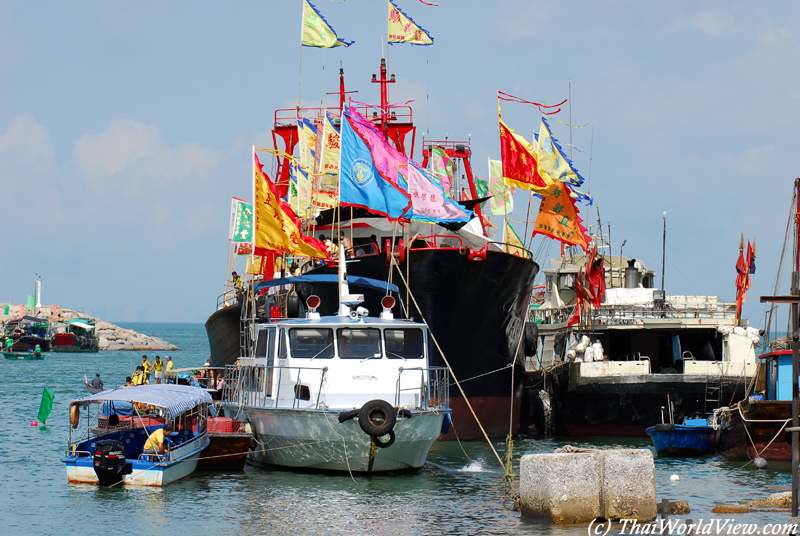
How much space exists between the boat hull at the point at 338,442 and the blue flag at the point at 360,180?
221 inches

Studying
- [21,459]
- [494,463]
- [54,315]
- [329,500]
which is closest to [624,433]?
[494,463]

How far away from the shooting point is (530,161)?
2911 cm

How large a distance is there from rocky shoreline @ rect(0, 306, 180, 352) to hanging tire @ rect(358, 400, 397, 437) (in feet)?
414

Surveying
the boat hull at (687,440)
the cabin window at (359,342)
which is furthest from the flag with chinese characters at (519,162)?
the cabin window at (359,342)

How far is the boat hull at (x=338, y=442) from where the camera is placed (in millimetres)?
20266

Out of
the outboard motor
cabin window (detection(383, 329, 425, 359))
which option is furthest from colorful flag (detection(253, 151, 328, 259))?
the outboard motor

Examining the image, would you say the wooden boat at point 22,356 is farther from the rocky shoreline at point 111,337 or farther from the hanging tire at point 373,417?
the hanging tire at point 373,417

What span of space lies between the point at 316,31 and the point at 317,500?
58.2ft

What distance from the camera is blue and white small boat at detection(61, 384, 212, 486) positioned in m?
19.6

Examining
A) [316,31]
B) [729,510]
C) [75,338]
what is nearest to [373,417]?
[729,510]

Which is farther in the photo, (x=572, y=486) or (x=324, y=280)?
(x=324, y=280)

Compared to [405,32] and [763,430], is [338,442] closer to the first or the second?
[763,430]

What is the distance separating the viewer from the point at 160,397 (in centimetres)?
2078

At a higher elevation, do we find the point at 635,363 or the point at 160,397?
the point at 635,363
